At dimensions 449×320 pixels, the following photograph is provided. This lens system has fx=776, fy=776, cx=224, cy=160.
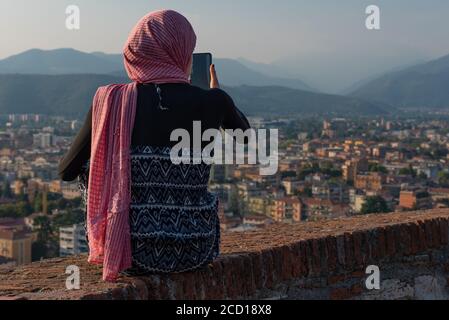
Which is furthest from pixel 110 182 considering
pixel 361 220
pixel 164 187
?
pixel 361 220

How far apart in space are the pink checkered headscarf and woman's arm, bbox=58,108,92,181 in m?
0.03

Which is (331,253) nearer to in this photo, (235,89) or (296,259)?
(296,259)

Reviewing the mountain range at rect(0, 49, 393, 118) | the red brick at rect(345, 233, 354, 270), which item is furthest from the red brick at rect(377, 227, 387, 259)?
the mountain range at rect(0, 49, 393, 118)

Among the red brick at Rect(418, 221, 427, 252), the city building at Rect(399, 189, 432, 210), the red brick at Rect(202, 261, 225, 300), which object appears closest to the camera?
the red brick at Rect(202, 261, 225, 300)

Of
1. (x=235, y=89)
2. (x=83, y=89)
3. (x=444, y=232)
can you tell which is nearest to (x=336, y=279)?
(x=444, y=232)

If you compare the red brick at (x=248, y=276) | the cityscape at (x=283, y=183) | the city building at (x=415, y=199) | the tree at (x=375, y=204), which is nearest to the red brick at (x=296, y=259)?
the red brick at (x=248, y=276)

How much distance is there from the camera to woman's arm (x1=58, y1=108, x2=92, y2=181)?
2.14 m

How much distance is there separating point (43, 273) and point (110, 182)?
0.57m

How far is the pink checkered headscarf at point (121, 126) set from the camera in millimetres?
2062

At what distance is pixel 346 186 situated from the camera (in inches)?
1796

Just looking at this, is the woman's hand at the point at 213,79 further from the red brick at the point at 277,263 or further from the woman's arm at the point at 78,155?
the red brick at the point at 277,263

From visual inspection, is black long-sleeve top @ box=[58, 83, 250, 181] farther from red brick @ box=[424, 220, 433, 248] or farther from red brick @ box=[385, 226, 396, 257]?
red brick @ box=[424, 220, 433, 248]

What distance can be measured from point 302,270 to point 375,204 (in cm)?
3380
